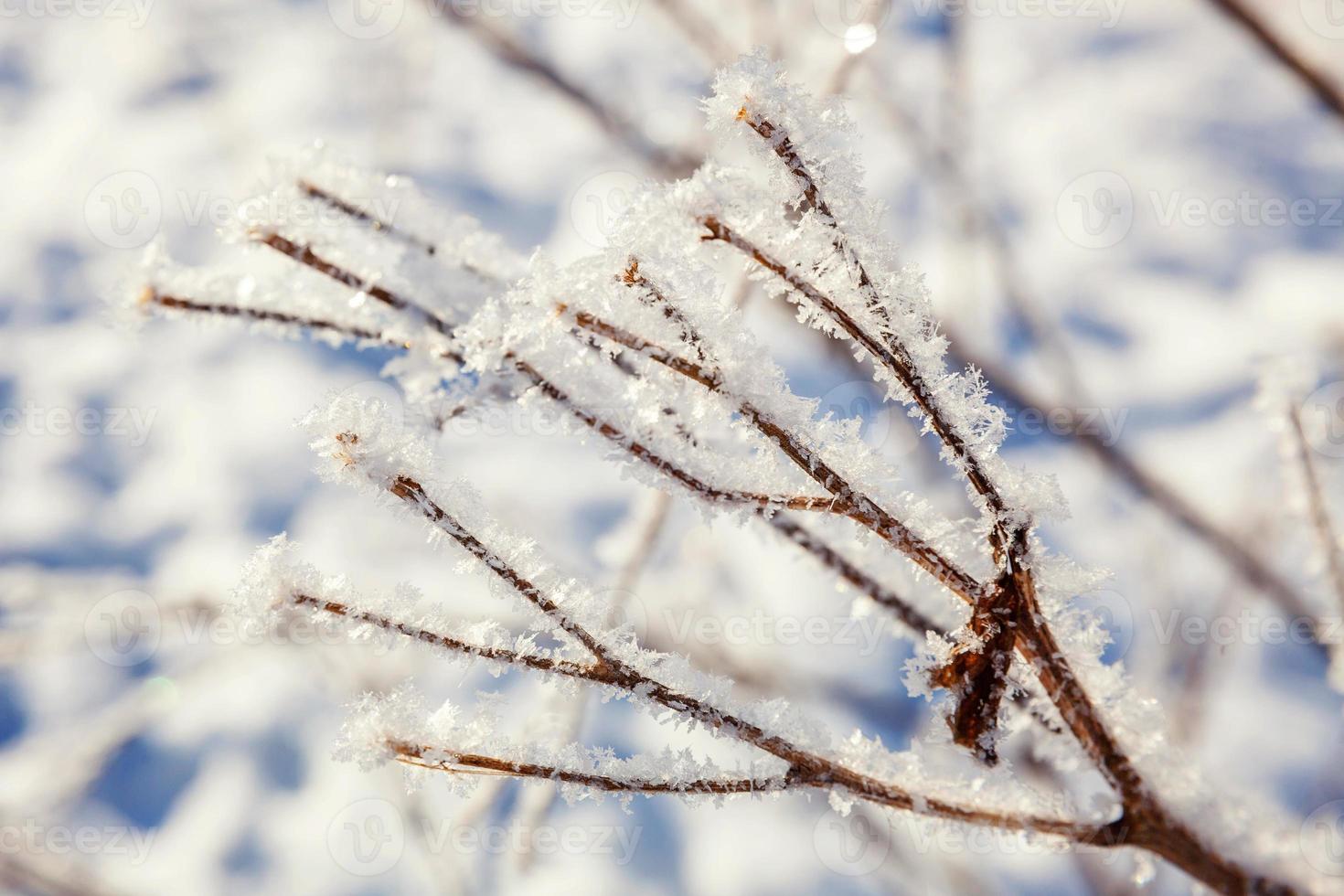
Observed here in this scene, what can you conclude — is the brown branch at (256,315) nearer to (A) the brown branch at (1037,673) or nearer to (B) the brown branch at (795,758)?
(B) the brown branch at (795,758)

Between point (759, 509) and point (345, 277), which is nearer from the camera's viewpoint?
point (759, 509)

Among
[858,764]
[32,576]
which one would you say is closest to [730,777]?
[858,764]

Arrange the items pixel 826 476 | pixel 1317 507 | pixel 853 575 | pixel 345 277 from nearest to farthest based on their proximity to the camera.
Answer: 1. pixel 826 476
2. pixel 345 277
3. pixel 853 575
4. pixel 1317 507

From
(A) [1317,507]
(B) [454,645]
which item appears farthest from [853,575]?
(A) [1317,507]

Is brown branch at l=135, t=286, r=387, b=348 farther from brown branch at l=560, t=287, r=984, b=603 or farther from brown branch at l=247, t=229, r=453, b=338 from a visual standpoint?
brown branch at l=560, t=287, r=984, b=603

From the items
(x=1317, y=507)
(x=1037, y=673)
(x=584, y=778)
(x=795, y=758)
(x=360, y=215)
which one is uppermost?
(x=1317, y=507)

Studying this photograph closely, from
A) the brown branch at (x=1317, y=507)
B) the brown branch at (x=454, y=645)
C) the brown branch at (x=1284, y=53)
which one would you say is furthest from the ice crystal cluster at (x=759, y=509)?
the brown branch at (x=1284, y=53)

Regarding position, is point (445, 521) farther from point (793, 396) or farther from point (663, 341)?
point (793, 396)

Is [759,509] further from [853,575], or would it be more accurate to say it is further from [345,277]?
[345,277]

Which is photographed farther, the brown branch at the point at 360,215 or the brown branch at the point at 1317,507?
the brown branch at the point at 1317,507

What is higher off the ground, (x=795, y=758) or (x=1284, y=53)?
(x=1284, y=53)
